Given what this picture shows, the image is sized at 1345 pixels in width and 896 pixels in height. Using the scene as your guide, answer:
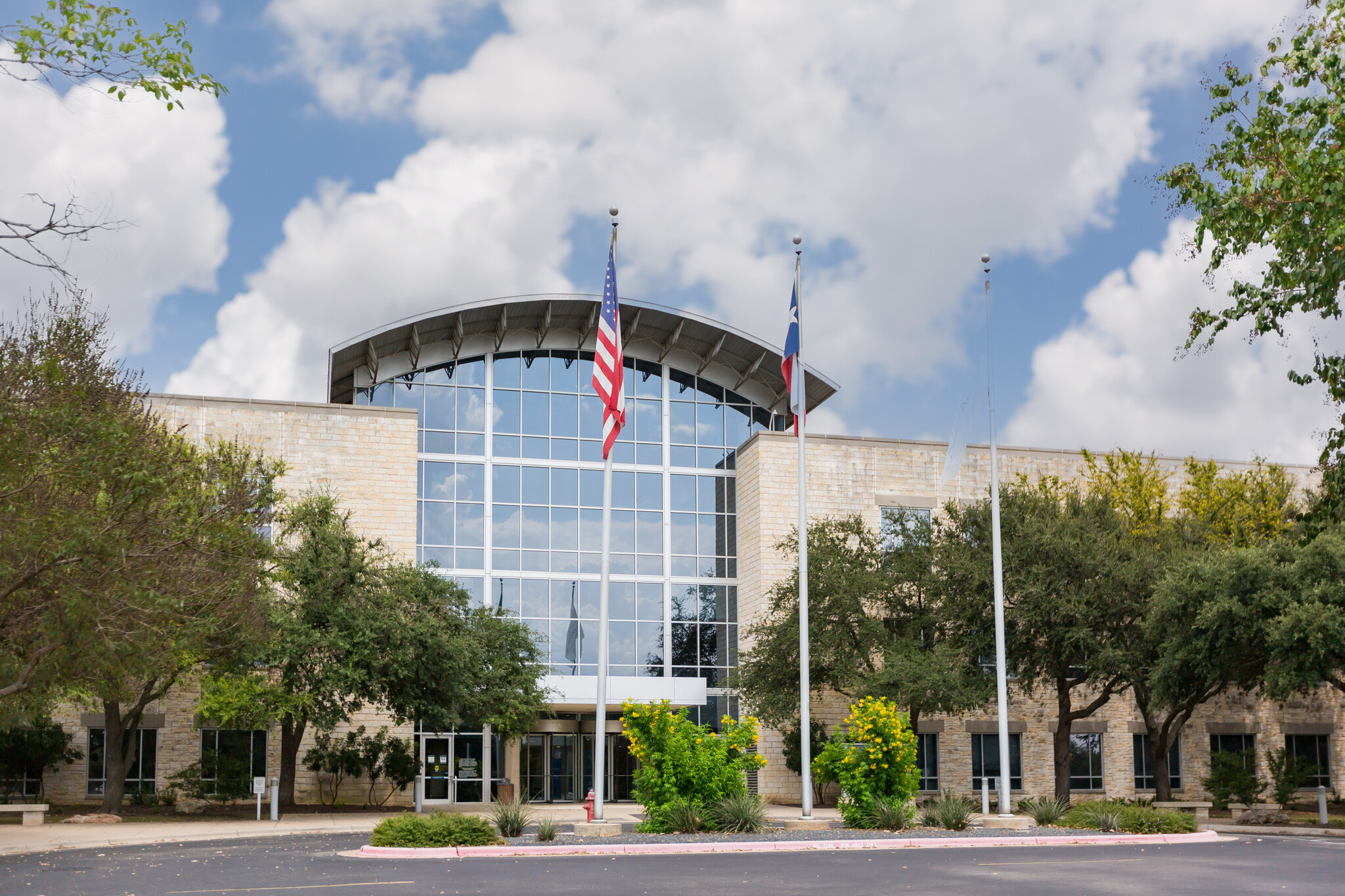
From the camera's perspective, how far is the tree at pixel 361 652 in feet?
98.9

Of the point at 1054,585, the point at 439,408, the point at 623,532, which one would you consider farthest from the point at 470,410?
the point at 1054,585

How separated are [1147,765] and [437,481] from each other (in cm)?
2783

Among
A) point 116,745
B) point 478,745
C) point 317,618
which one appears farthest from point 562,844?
point 478,745

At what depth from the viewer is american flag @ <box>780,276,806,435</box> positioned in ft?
82.8

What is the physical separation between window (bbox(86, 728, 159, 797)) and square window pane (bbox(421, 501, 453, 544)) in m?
10.3

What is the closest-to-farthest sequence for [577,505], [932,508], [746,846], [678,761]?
[746,846] < [678,761] < [577,505] < [932,508]

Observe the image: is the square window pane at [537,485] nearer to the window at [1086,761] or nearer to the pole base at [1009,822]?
the window at [1086,761]

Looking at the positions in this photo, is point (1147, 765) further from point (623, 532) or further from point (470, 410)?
point (470, 410)

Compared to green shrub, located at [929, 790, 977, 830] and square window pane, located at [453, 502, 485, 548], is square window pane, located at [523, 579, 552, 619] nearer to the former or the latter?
square window pane, located at [453, 502, 485, 548]

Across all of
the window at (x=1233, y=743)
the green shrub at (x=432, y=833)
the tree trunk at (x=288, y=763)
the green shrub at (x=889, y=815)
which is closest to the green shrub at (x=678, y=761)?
the green shrub at (x=889, y=815)

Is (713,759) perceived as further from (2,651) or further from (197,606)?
(2,651)

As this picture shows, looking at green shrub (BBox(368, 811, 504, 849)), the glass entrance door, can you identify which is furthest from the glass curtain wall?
green shrub (BBox(368, 811, 504, 849))

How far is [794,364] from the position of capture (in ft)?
83.7

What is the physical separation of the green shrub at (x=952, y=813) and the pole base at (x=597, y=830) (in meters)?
6.33
